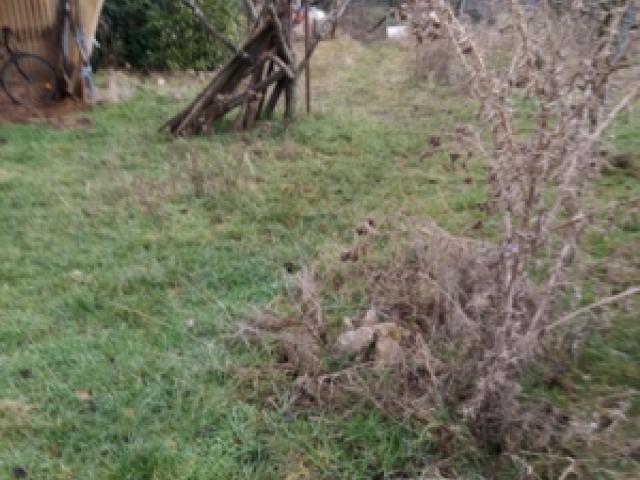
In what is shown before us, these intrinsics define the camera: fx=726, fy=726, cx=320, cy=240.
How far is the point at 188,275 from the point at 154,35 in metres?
6.83

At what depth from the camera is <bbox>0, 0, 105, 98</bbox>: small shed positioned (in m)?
8.64

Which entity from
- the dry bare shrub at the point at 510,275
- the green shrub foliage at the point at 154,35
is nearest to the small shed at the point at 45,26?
the green shrub foliage at the point at 154,35

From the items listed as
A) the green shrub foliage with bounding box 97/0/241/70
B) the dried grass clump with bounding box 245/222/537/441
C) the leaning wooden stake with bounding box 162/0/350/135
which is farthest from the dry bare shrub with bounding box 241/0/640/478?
the green shrub foliage with bounding box 97/0/241/70

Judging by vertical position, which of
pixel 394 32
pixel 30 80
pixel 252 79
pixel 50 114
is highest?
pixel 252 79

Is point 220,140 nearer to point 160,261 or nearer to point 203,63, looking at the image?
point 160,261

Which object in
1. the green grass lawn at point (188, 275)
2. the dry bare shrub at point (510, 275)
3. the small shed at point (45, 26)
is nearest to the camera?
the dry bare shrub at point (510, 275)

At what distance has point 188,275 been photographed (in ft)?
14.4

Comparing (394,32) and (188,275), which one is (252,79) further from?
(394,32)

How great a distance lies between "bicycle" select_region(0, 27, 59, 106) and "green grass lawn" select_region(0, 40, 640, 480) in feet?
3.16

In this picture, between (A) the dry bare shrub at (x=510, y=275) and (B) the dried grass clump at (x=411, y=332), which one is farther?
(B) the dried grass clump at (x=411, y=332)

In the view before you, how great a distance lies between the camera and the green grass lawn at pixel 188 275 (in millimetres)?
2926

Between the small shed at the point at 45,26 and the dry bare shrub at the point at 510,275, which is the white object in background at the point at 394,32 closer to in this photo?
the small shed at the point at 45,26

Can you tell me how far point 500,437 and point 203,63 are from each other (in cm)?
872

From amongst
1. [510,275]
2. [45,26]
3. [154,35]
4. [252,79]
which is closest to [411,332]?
[510,275]
